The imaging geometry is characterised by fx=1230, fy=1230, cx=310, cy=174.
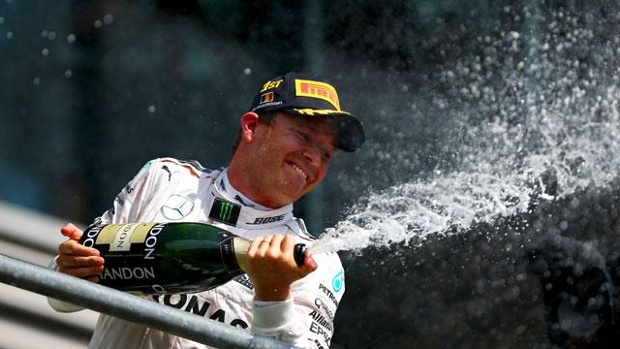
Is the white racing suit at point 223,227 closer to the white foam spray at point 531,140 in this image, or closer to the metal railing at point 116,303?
the metal railing at point 116,303

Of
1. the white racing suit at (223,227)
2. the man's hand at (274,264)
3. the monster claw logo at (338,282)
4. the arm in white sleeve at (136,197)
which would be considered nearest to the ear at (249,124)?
the white racing suit at (223,227)

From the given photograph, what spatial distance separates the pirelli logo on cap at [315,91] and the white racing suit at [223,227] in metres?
0.26

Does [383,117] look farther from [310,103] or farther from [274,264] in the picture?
[274,264]

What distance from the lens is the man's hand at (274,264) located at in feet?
7.10

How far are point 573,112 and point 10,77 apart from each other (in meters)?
2.15

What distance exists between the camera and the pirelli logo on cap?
9.41ft

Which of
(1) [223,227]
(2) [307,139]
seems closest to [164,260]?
(1) [223,227]

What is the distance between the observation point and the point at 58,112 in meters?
4.46

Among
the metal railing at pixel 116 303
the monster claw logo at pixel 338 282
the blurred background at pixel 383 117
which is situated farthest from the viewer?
the blurred background at pixel 383 117

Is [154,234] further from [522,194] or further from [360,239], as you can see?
[522,194]

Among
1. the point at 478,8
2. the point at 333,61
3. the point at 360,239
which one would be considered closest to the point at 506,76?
the point at 478,8

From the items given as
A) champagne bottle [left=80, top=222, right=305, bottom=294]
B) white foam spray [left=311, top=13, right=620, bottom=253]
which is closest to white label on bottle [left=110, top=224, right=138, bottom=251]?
champagne bottle [left=80, top=222, right=305, bottom=294]

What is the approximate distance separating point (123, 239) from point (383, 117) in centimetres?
218

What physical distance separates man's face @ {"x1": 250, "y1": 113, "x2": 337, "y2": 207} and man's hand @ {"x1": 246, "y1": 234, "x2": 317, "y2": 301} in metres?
0.56
